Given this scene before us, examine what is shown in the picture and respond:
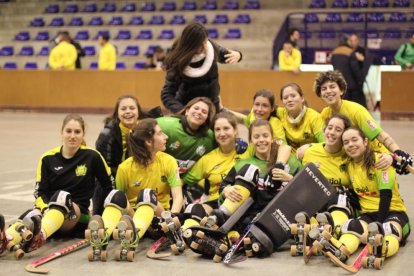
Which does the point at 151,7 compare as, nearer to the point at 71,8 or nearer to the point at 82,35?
the point at 82,35

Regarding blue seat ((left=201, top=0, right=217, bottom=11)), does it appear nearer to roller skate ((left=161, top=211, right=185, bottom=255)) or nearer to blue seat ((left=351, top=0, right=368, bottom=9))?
blue seat ((left=351, top=0, right=368, bottom=9))

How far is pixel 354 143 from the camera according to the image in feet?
21.9

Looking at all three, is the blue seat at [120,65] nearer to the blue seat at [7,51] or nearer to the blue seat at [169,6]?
the blue seat at [169,6]

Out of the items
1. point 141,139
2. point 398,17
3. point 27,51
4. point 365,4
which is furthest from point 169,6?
point 141,139

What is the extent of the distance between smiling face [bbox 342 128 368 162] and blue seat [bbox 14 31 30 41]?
65.5 feet

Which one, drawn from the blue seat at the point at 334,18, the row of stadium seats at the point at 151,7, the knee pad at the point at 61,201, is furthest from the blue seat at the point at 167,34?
the knee pad at the point at 61,201

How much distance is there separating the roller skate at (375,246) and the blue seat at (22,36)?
2075 centimetres

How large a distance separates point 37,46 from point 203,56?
59.2 ft

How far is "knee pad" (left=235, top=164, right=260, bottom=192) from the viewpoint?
6613 millimetres

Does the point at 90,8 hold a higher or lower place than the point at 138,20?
higher

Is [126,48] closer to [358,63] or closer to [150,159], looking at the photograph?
[358,63]

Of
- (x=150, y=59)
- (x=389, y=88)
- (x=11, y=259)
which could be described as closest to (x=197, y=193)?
(x=11, y=259)

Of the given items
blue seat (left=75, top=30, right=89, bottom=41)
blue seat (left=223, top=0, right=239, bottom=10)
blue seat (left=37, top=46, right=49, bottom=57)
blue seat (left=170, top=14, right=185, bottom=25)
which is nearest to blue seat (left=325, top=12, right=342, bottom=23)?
blue seat (left=223, top=0, right=239, bottom=10)

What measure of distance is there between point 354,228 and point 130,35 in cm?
1895
